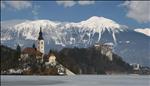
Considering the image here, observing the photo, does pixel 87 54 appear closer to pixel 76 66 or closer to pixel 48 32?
pixel 76 66

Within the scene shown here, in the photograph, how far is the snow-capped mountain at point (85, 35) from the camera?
69.6 m

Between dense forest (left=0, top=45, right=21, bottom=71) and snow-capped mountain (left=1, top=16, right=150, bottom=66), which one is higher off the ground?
snow-capped mountain (left=1, top=16, right=150, bottom=66)

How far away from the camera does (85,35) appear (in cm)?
11169

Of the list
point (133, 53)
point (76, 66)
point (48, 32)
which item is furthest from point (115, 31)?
point (76, 66)

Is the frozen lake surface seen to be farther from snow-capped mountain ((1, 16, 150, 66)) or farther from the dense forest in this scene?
snow-capped mountain ((1, 16, 150, 66))

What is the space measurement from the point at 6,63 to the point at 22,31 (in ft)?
172

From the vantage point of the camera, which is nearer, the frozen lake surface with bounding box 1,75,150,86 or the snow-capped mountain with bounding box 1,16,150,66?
the frozen lake surface with bounding box 1,75,150,86

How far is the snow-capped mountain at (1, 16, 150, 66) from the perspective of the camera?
69588mm

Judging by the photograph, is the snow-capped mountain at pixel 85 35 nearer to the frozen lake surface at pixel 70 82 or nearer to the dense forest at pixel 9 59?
the dense forest at pixel 9 59

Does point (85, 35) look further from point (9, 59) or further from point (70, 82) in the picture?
point (70, 82)

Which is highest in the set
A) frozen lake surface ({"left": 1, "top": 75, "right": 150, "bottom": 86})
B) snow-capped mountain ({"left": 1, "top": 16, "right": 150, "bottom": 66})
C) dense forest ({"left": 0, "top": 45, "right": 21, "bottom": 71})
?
snow-capped mountain ({"left": 1, "top": 16, "right": 150, "bottom": 66})

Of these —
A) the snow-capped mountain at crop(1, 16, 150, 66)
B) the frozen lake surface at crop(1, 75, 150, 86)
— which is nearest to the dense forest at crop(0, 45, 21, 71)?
the snow-capped mountain at crop(1, 16, 150, 66)

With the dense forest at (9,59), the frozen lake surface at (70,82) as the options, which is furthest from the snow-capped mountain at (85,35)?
the frozen lake surface at (70,82)

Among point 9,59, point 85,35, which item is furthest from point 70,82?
point 85,35
